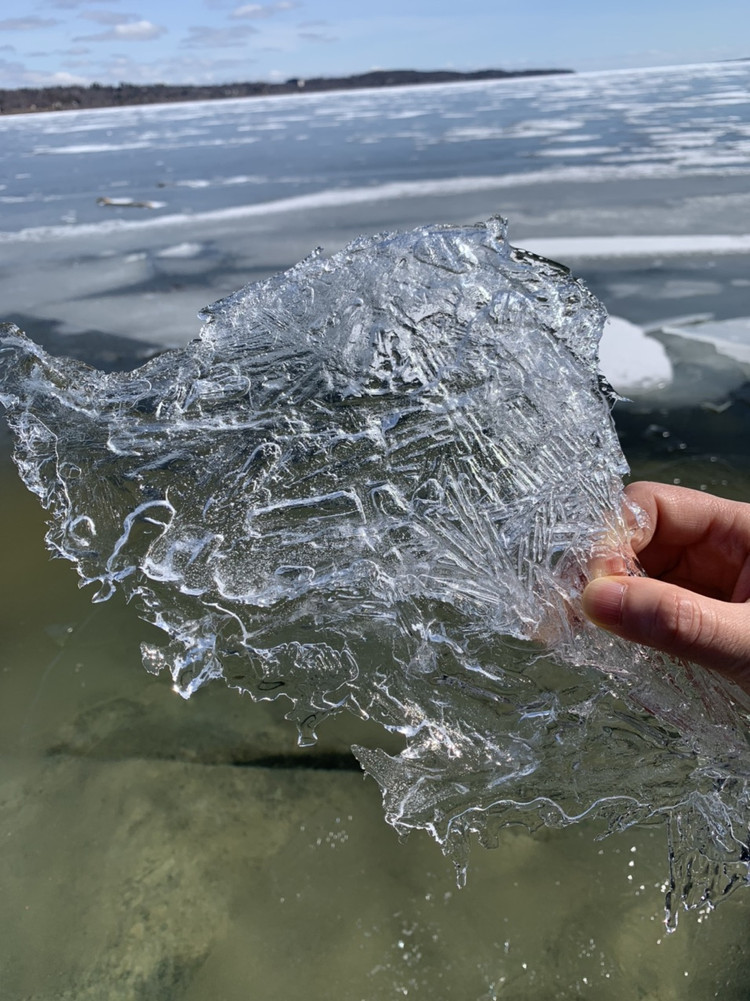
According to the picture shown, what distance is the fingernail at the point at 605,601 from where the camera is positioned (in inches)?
53.4

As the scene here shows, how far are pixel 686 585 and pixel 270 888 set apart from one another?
52.4 inches

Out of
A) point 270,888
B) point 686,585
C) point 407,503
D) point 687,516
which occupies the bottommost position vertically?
point 270,888

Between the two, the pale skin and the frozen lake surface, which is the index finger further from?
the frozen lake surface

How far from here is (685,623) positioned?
1275 mm

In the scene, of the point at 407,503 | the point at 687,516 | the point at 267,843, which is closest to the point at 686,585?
the point at 687,516

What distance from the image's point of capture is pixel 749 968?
5.18 feet

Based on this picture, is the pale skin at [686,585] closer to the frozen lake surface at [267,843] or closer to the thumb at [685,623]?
the thumb at [685,623]

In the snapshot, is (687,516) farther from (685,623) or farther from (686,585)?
(685,623)

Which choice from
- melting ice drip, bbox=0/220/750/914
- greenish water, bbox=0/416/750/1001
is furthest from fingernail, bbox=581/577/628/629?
greenish water, bbox=0/416/750/1001

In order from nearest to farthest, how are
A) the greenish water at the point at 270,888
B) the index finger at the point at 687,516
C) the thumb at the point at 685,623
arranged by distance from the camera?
1. the thumb at the point at 685,623
2. the greenish water at the point at 270,888
3. the index finger at the point at 687,516

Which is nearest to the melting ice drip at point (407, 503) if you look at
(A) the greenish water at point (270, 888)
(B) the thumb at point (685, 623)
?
(A) the greenish water at point (270, 888)

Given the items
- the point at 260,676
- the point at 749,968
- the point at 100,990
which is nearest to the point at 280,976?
the point at 100,990

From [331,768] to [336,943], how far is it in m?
0.45

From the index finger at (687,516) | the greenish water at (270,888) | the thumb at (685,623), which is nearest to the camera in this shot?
the thumb at (685,623)
